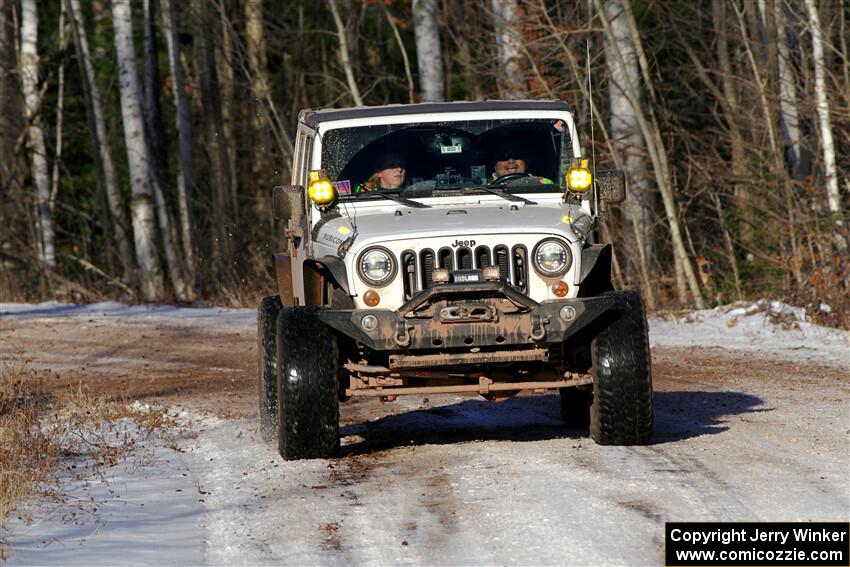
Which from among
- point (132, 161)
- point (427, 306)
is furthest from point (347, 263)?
point (132, 161)

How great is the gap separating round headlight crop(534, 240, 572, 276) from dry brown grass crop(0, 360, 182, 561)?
2.85 metres

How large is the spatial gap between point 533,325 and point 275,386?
2415mm

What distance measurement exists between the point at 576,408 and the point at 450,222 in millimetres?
1995

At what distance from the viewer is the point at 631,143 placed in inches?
857

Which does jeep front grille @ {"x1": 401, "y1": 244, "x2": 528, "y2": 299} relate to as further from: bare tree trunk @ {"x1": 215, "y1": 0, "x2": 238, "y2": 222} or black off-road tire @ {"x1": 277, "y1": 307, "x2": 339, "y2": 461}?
bare tree trunk @ {"x1": 215, "y1": 0, "x2": 238, "y2": 222}

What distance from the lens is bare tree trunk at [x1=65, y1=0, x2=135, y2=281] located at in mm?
31234

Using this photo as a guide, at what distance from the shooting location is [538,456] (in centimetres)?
873

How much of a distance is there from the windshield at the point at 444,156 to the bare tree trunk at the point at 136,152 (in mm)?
18533

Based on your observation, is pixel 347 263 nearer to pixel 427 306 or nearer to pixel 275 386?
pixel 427 306

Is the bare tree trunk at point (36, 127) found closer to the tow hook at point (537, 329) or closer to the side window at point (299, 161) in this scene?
the side window at point (299, 161)

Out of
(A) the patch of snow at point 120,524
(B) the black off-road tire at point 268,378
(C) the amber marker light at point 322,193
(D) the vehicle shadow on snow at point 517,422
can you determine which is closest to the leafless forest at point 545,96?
(C) the amber marker light at point 322,193

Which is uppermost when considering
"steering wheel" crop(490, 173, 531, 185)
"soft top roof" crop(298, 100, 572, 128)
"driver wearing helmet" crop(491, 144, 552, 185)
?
"soft top roof" crop(298, 100, 572, 128)

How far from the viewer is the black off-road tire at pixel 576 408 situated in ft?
33.1

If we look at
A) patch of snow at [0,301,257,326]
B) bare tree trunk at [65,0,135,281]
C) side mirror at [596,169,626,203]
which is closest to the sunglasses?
side mirror at [596,169,626,203]
